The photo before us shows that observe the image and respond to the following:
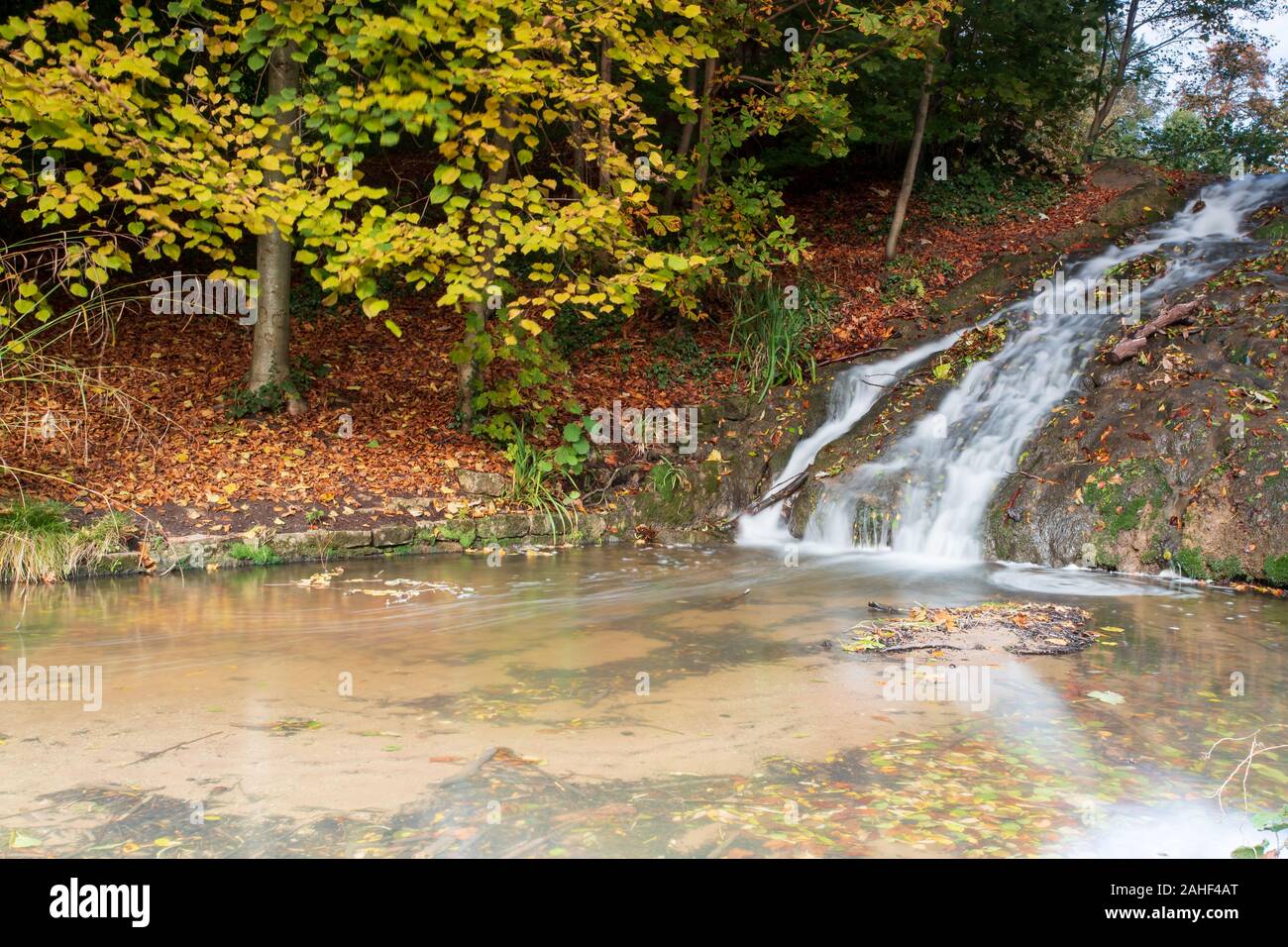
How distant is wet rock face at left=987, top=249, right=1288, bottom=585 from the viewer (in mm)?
8664

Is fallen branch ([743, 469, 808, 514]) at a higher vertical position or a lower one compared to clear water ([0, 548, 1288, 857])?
higher

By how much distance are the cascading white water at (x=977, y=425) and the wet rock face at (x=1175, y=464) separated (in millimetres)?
312

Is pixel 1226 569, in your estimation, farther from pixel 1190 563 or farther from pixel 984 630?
pixel 984 630

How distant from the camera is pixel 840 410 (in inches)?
485

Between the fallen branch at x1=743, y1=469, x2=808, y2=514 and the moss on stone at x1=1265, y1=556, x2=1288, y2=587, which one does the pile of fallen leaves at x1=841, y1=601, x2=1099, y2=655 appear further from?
the fallen branch at x1=743, y1=469, x2=808, y2=514

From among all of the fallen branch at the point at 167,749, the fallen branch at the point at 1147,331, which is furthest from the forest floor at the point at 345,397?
the fallen branch at the point at 167,749

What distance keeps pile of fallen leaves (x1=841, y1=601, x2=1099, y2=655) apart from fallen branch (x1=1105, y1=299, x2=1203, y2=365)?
440 centimetres

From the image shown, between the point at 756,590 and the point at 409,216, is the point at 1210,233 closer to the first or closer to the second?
the point at 756,590

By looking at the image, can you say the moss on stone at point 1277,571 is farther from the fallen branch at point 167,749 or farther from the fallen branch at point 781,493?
the fallen branch at point 167,749

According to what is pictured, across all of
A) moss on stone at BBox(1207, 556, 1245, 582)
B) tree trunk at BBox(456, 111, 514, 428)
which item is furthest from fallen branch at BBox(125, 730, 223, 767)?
moss on stone at BBox(1207, 556, 1245, 582)

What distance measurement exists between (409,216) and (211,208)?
1.62 meters

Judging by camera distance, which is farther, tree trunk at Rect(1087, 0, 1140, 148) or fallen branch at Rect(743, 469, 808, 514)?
tree trunk at Rect(1087, 0, 1140, 148)

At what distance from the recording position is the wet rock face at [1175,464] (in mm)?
8664

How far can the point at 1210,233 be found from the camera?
14.3m
